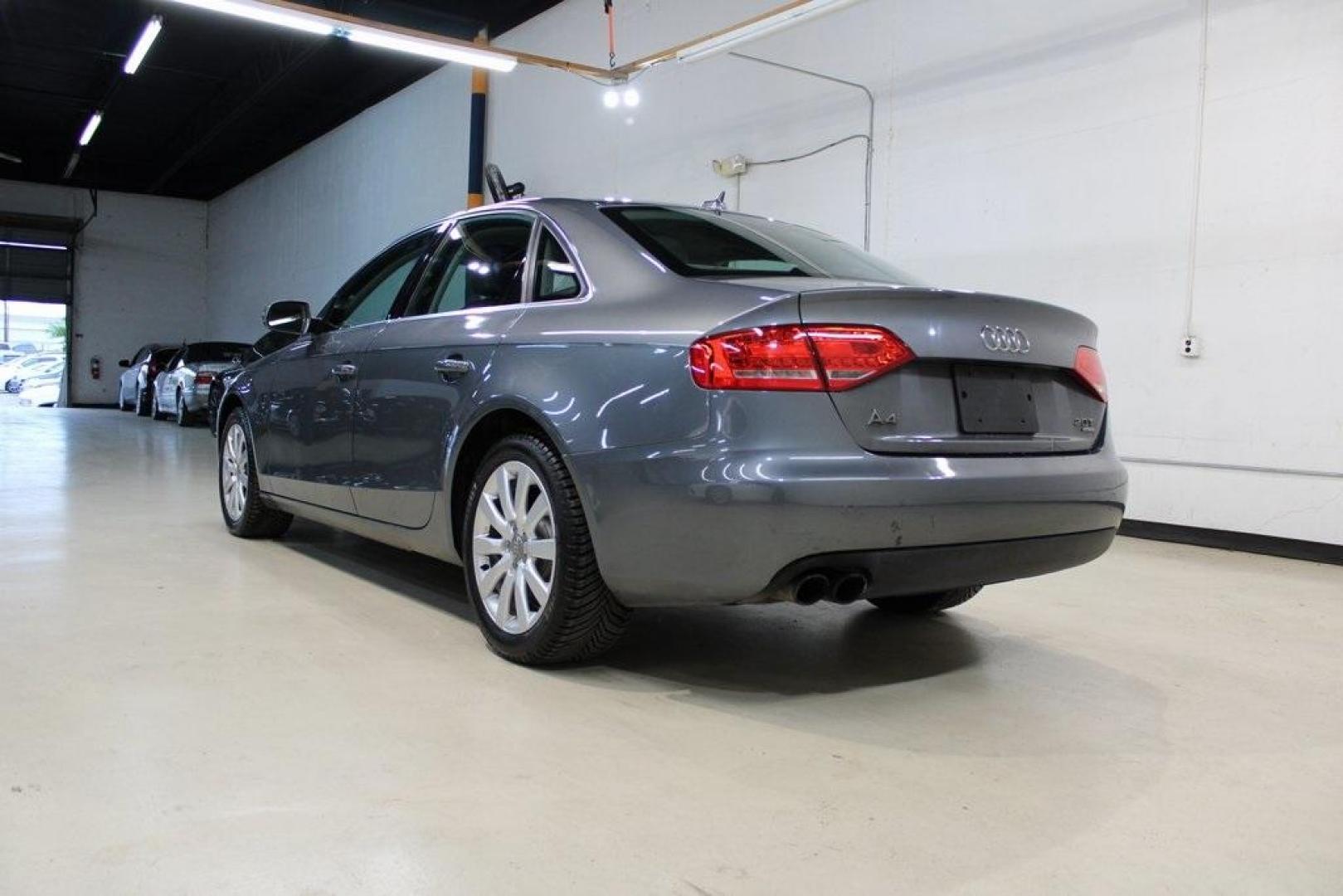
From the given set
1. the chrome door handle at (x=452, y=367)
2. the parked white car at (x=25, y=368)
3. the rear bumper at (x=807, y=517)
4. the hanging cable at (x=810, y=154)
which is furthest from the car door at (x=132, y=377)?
the rear bumper at (x=807, y=517)

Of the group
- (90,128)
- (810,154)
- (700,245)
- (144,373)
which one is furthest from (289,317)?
(90,128)

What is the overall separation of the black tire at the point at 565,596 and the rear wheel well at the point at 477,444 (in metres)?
0.07

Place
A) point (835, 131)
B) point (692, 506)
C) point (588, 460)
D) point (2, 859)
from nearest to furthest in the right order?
point (2, 859), point (692, 506), point (588, 460), point (835, 131)

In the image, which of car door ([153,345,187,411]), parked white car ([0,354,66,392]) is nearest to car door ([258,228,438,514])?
car door ([153,345,187,411])

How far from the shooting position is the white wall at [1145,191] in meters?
4.73

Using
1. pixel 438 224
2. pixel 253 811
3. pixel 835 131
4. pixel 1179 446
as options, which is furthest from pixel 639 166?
pixel 253 811

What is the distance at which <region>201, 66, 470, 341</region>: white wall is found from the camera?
484 inches

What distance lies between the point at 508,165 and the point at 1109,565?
331 inches

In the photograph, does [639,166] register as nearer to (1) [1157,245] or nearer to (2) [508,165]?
(2) [508,165]

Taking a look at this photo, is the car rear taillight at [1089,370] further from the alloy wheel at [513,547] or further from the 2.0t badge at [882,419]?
the alloy wheel at [513,547]

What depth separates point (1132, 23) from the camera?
5352 mm

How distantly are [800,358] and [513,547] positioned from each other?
945mm

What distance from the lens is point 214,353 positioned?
13.9 m

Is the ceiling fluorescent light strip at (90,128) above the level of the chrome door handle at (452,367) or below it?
above
